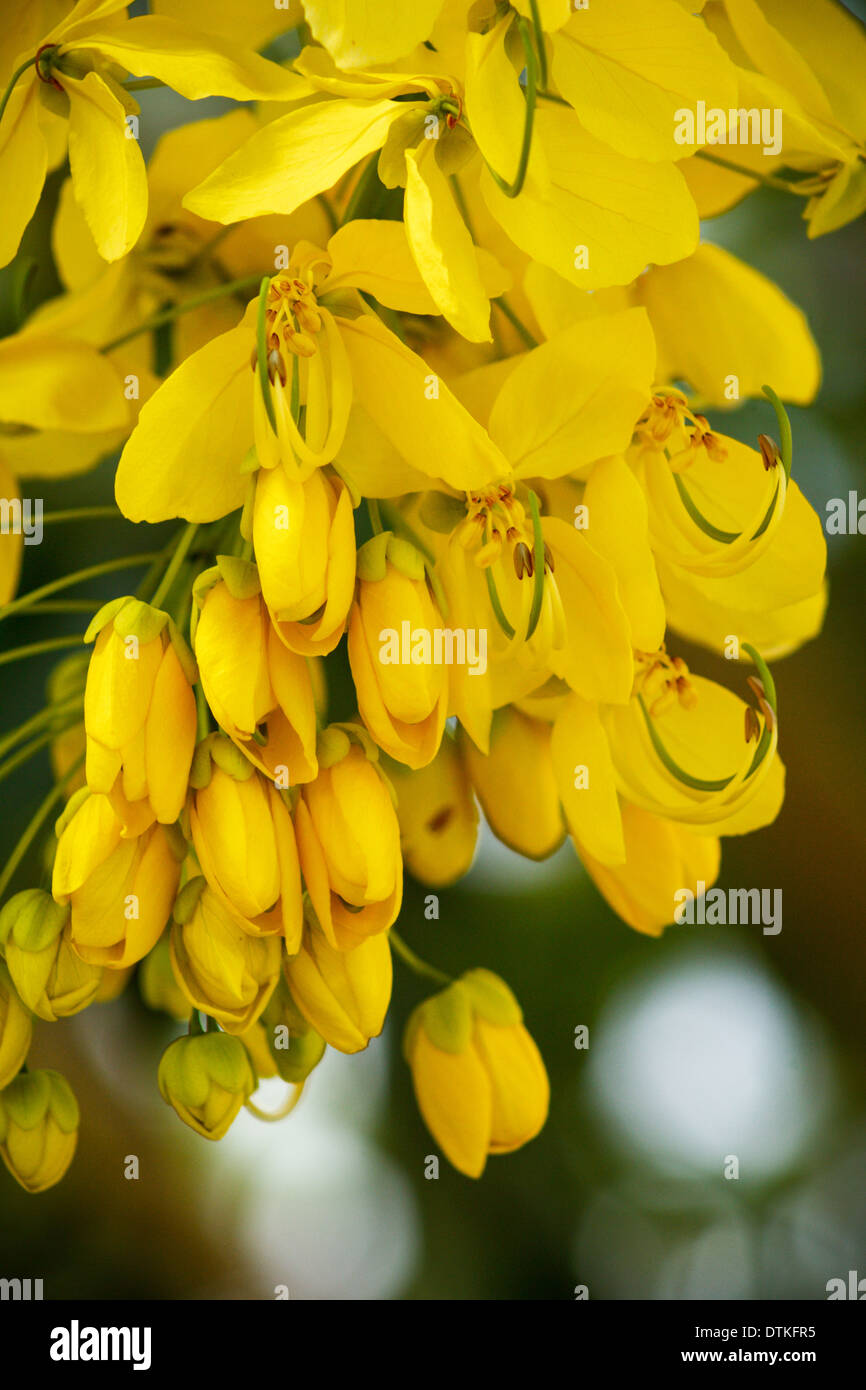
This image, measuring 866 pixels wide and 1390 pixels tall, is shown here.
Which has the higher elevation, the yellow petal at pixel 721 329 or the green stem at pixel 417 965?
the yellow petal at pixel 721 329

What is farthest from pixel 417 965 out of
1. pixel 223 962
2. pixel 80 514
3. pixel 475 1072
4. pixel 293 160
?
pixel 293 160

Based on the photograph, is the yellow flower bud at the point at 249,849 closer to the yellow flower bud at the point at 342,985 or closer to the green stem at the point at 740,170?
the yellow flower bud at the point at 342,985

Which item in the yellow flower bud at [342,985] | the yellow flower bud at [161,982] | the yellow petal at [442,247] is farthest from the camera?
the yellow flower bud at [161,982]

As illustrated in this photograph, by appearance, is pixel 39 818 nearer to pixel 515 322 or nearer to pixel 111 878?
pixel 111 878

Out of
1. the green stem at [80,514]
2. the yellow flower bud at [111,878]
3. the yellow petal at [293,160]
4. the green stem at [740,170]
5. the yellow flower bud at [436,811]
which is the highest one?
the green stem at [740,170]

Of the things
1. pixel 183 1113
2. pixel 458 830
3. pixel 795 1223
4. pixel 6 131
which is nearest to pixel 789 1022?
pixel 795 1223

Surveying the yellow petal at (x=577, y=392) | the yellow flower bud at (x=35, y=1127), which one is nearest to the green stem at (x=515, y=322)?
the yellow petal at (x=577, y=392)

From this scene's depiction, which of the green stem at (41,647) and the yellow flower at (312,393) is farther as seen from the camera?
the green stem at (41,647)
